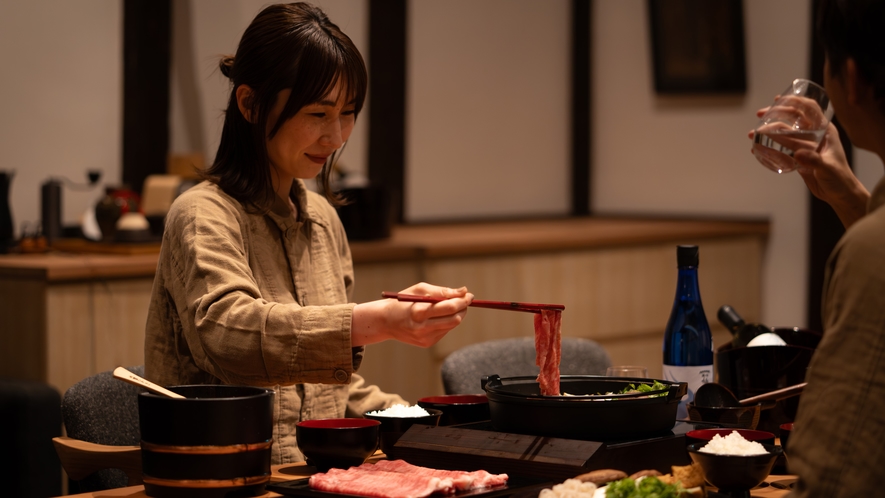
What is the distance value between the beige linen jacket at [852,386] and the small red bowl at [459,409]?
701 millimetres

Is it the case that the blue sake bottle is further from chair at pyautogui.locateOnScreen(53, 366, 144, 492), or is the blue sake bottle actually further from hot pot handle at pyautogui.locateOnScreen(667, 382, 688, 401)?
chair at pyautogui.locateOnScreen(53, 366, 144, 492)

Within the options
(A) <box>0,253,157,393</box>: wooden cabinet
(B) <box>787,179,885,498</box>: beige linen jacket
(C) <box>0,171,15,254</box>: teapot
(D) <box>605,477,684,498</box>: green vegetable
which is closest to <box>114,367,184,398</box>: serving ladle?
(D) <box>605,477,684,498</box>: green vegetable

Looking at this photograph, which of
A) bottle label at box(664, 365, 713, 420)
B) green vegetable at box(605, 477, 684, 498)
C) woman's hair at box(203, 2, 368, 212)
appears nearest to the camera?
green vegetable at box(605, 477, 684, 498)

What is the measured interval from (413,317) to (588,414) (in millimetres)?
275

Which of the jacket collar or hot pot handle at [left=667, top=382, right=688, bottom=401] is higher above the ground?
the jacket collar

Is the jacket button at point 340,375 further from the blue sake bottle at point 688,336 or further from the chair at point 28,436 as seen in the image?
the chair at point 28,436

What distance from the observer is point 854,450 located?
0.95 meters

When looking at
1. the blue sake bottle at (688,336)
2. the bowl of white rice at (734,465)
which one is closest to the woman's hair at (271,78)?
the blue sake bottle at (688,336)

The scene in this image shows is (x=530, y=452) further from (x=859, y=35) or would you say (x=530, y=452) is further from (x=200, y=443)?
(x=859, y=35)

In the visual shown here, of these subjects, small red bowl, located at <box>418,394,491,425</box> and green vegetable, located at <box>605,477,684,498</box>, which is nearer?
green vegetable, located at <box>605,477,684,498</box>

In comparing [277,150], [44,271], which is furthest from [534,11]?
[277,150]

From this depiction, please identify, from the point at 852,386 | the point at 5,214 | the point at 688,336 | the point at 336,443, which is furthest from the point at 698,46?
the point at 852,386

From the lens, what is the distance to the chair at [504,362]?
7.65 ft

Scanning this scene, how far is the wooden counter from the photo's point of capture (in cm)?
284
